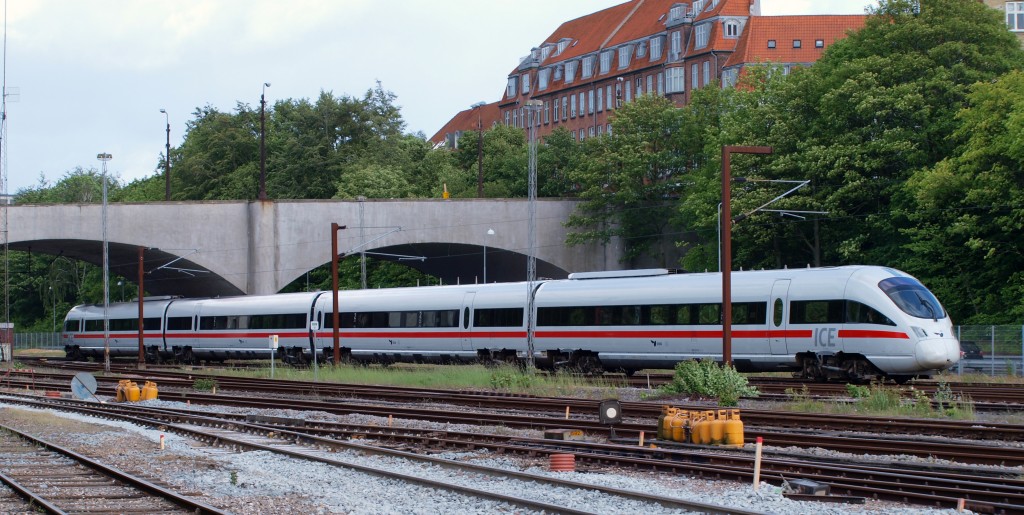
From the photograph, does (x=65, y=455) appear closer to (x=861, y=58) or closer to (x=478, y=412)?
(x=478, y=412)

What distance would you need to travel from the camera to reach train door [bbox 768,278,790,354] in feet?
104

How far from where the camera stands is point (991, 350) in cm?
3941

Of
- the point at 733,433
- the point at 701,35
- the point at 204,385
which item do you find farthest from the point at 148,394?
the point at 701,35

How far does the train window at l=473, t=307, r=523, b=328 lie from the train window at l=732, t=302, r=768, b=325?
9061 millimetres

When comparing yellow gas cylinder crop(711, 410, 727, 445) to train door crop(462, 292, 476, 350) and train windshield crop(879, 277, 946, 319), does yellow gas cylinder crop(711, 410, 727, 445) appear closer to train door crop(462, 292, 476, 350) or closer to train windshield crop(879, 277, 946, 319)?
train windshield crop(879, 277, 946, 319)

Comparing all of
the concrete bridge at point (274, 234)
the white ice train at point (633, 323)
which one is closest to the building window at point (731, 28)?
the concrete bridge at point (274, 234)

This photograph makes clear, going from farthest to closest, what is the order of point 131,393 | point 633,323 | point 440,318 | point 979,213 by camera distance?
point 979,213, point 440,318, point 633,323, point 131,393

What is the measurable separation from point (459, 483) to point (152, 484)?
148 inches

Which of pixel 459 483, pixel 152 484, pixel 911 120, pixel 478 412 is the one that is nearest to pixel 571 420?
pixel 478 412

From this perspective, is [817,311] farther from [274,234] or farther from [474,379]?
[274,234]

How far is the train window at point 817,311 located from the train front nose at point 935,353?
198cm

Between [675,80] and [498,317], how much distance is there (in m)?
68.3

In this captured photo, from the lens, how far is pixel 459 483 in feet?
50.5

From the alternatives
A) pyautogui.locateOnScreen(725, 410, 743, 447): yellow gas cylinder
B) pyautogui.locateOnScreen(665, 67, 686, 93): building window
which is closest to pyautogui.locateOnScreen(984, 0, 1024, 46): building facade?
pyautogui.locateOnScreen(665, 67, 686, 93): building window
